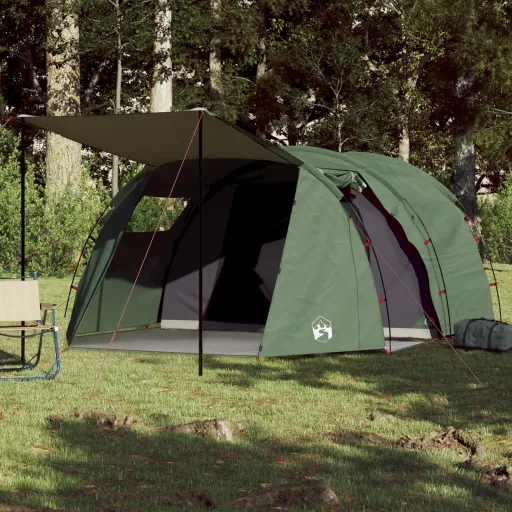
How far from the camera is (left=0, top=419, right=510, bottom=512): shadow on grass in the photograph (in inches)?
188

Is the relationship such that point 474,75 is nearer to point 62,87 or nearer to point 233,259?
point 62,87

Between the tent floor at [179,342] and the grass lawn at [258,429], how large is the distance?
0.38 metres

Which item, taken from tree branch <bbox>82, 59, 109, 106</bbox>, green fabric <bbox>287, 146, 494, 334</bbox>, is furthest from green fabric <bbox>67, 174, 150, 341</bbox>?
tree branch <bbox>82, 59, 109, 106</bbox>

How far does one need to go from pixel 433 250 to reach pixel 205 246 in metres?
2.65

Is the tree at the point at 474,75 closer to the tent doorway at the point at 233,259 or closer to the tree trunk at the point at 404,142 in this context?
the tree trunk at the point at 404,142

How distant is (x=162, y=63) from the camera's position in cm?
2112

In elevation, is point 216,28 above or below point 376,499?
above

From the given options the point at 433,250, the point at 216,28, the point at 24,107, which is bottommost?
the point at 433,250

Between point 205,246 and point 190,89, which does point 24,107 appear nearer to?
point 190,89

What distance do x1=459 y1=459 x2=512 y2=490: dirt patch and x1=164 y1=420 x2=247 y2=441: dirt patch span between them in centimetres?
148

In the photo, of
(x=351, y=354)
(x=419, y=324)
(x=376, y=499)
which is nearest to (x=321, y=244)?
(x=351, y=354)

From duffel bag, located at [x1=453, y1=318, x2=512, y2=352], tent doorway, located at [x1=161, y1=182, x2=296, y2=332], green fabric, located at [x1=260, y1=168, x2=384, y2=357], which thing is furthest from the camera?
tent doorway, located at [x1=161, y1=182, x2=296, y2=332]

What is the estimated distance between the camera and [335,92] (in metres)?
28.8

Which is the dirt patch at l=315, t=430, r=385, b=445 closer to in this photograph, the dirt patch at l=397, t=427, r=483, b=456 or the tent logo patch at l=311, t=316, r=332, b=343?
the dirt patch at l=397, t=427, r=483, b=456
